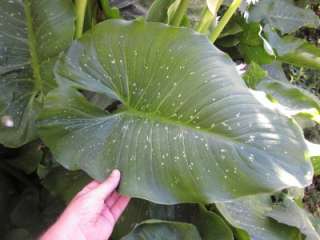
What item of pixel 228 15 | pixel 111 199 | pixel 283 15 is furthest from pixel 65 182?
pixel 283 15

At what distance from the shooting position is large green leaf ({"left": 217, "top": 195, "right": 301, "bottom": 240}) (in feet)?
3.82

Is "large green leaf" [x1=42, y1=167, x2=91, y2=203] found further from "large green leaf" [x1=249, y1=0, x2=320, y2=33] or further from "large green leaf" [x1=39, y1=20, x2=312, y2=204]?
"large green leaf" [x1=249, y1=0, x2=320, y2=33]

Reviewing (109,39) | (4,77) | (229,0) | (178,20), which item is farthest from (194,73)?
(229,0)

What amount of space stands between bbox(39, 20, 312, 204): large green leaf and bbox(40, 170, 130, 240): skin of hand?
33 millimetres

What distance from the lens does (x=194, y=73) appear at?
40.4 inches

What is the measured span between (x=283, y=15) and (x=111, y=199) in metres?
1.23

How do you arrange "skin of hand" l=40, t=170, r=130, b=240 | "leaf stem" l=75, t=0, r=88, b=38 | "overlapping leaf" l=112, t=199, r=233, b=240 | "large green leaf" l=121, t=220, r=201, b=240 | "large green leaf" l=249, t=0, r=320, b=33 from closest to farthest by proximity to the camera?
"skin of hand" l=40, t=170, r=130, b=240, "large green leaf" l=121, t=220, r=201, b=240, "overlapping leaf" l=112, t=199, r=233, b=240, "leaf stem" l=75, t=0, r=88, b=38, "large green leaf" l=249, t=0, r=320, b=33

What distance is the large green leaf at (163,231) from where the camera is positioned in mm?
1026

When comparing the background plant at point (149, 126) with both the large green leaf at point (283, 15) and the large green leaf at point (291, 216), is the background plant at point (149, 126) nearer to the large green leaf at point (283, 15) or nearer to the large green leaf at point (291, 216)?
the large green leaf at point (291, 216)

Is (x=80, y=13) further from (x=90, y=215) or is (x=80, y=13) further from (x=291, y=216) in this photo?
(x=291, y=216)

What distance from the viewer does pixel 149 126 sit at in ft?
3.34

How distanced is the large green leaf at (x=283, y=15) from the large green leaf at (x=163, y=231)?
1.06 metres

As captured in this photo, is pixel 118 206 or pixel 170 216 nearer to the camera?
pixel 118 206

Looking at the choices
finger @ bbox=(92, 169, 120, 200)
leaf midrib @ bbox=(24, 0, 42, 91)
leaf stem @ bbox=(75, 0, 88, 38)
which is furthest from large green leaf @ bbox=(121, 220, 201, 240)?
leaf stem @ bbox=(75, 0, 88, 38)
